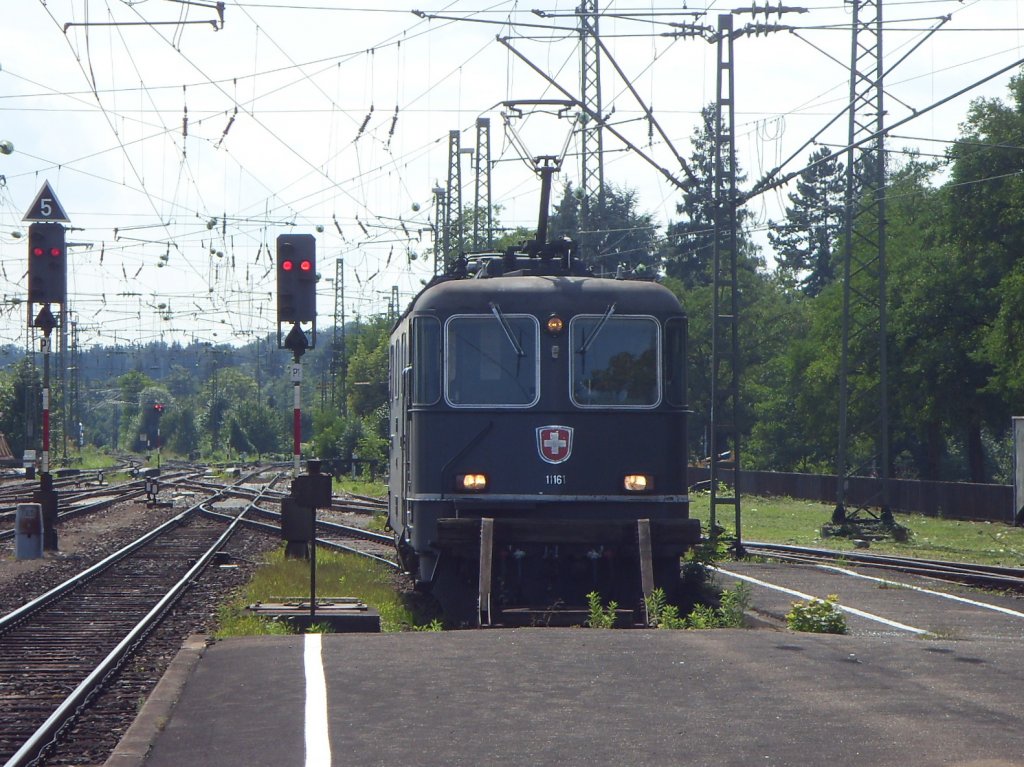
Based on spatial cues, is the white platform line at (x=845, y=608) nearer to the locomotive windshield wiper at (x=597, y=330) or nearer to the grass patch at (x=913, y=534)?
the locomotive windshield wiper at (x=597, y=330)

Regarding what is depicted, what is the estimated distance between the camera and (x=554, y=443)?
13148mm

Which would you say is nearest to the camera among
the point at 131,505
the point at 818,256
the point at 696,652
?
the point at 696,652

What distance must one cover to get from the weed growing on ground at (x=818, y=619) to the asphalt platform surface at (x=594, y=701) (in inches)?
27.7

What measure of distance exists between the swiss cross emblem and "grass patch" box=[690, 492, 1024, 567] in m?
14.2

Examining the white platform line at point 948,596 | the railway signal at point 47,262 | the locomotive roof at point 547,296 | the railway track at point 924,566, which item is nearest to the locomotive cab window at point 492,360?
the locomotive roof at point 547,296

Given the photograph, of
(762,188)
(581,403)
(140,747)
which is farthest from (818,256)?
(140,747)

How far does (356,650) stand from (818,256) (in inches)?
3925

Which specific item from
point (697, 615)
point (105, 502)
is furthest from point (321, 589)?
point (105, 502)

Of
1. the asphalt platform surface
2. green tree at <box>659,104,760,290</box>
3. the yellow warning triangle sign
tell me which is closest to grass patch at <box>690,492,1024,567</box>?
the yellow warning triangle sign

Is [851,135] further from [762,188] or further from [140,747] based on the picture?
[140,747]

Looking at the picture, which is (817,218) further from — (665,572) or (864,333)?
(665,572)

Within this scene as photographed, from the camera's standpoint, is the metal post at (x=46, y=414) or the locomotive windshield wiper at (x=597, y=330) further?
the metal post at (x=46, y=414)

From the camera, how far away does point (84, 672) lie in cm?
1134

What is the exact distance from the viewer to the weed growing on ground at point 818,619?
11906 mm
